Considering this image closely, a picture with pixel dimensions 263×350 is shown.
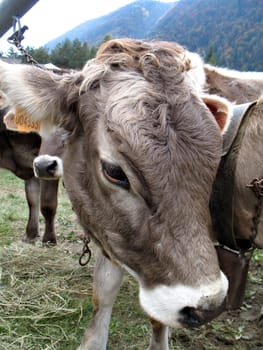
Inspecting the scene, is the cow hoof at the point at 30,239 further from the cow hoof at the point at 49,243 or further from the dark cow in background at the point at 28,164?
the cow hoof at the point at 49,243

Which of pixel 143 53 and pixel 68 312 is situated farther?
pixel 68 312

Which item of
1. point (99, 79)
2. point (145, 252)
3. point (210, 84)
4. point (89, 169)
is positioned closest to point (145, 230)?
point (145, 252)

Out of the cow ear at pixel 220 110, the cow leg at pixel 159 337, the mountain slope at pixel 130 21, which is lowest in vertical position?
the mountain slope at pixel 130 21

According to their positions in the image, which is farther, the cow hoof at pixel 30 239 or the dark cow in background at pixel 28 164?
the cow hoof at pixel 30 239

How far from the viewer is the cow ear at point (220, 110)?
2086 millimetres

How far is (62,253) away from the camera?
4855 mm

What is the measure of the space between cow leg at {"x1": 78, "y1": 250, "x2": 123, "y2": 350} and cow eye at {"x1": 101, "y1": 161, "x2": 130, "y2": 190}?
3.96 feet

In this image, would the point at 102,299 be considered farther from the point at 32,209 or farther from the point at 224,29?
the point at 224,29

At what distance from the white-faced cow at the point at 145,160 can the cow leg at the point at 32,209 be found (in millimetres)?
Result: 3261

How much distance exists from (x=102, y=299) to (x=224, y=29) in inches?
3456

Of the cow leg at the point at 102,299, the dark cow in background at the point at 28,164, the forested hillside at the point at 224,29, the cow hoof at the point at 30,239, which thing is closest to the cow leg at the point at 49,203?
the dark cow in background at the point at 28,164

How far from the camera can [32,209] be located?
5.57 metres

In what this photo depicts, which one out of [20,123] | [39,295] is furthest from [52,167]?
[39,295]

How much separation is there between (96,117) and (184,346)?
1.93 metres
